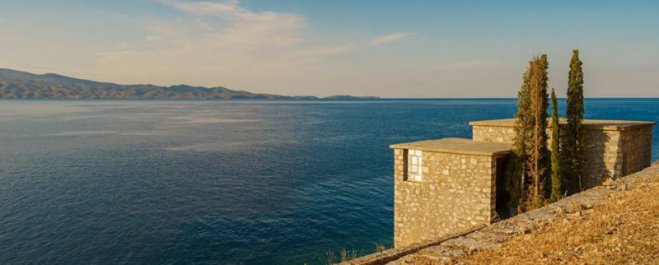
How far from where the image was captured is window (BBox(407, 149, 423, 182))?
2311 cm

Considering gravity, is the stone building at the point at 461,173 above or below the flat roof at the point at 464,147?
below

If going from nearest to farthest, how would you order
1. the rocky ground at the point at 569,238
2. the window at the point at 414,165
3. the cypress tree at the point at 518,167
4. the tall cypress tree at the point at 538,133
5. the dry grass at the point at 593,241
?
the dry grass at the point at 593,241, the rocky ground at the point at 569,238, the cypress tree at the point at 518,167, the tall cypress tree at the point at 538,133, the window at the point at 414,165

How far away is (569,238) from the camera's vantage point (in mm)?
10016

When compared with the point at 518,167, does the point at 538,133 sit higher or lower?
higher

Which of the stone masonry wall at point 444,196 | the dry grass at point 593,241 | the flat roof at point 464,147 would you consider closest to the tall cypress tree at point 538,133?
the flat roof at point 464,147

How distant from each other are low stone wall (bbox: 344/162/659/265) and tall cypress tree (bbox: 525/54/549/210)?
7.03 meters

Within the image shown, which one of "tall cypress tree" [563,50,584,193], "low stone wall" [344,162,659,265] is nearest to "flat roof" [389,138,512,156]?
"tall cypress tree" [563,50,584,193]

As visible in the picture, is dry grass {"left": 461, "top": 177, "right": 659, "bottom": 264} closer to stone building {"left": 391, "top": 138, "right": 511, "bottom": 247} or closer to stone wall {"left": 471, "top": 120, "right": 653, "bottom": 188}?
stone building {"left": 391, "top": 138, "right": 511, "bottom": 247}

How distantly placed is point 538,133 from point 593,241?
1456 centimetres

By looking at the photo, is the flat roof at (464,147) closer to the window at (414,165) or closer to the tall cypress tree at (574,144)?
the window at (414,165)

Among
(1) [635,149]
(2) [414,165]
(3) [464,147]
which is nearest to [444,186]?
(2) [414,165]

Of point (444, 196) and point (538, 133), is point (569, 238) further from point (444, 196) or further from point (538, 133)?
point (538, 133)

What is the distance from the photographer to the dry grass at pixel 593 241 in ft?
28.9

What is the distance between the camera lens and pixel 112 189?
4325 centimetres
